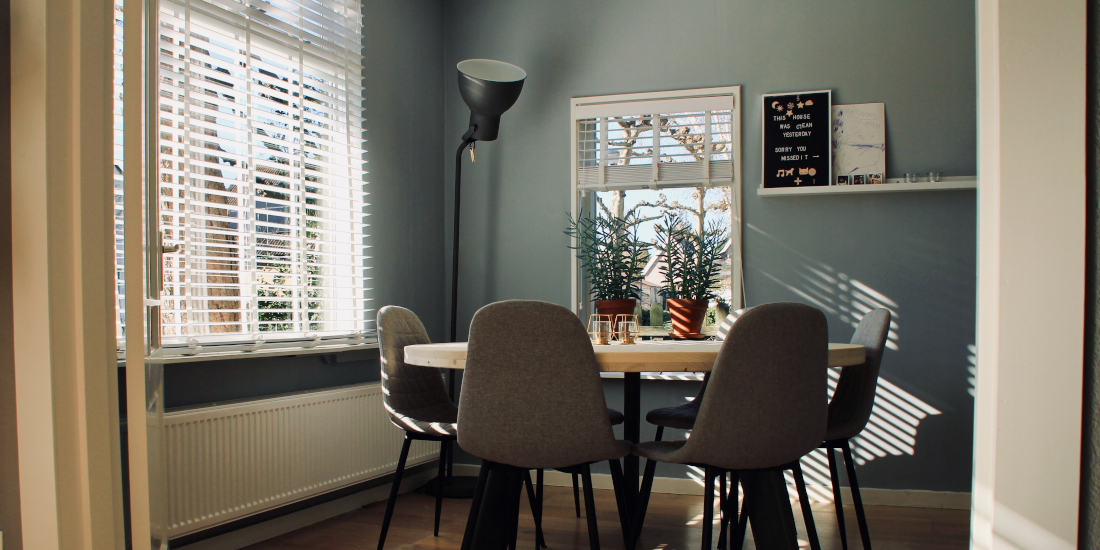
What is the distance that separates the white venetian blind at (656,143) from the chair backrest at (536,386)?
2.06 metres

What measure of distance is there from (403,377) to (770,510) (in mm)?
1404

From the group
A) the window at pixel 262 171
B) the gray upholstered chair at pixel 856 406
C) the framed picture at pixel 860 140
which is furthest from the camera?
the framed picture at pixel 860 140

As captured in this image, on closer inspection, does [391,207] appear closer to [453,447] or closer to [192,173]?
[192,173]

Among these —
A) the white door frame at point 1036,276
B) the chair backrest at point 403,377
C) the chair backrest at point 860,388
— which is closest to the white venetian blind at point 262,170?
the chair backrest at point 403,377

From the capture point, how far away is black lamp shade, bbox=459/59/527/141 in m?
3.43

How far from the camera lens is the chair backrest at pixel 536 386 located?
174 cm

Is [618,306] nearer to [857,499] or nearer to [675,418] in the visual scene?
[675,418]

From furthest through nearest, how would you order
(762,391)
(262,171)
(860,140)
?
(860,140), (262,171), (762,391)

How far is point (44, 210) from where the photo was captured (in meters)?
0.71

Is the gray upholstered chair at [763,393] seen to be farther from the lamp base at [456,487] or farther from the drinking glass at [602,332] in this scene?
the lamp base at [456,487]

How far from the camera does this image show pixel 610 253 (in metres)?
3.54

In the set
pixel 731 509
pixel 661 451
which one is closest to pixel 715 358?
pixel 661 451

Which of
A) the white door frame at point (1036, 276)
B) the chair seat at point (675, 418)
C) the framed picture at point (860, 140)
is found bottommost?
the chair seat at point (675, 418)

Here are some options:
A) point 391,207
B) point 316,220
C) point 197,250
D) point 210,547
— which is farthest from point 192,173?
point 210,547
